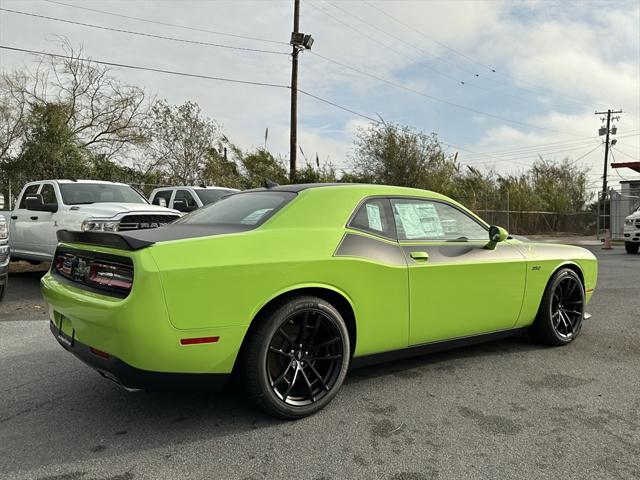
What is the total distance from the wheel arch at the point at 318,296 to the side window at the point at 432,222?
71 centimetres

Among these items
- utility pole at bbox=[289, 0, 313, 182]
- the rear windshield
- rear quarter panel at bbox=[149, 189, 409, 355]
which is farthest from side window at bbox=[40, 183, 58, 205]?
utility pole at bbox=[289, 0, 313, 182]

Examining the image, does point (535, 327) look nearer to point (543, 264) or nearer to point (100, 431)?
point (543, 264)

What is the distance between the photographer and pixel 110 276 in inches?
117

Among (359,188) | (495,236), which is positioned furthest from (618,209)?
(359,188)

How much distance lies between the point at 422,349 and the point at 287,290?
1331 mm

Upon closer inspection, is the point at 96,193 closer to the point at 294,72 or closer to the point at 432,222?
the point at 432,222

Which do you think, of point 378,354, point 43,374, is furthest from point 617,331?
point 43,374

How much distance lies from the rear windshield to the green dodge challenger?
0.7 inches

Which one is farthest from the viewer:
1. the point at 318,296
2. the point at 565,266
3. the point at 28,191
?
the point at 28,191

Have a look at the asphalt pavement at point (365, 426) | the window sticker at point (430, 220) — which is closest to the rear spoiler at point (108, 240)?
the asphalt pavement at point (365, 426)

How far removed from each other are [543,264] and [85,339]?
12.2ft

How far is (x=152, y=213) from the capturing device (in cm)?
797

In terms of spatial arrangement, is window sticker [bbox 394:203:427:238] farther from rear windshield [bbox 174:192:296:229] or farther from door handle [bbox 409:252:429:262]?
rear windshield [bbox 174:192:296:229]

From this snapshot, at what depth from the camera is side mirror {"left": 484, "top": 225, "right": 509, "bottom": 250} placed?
4.18m
